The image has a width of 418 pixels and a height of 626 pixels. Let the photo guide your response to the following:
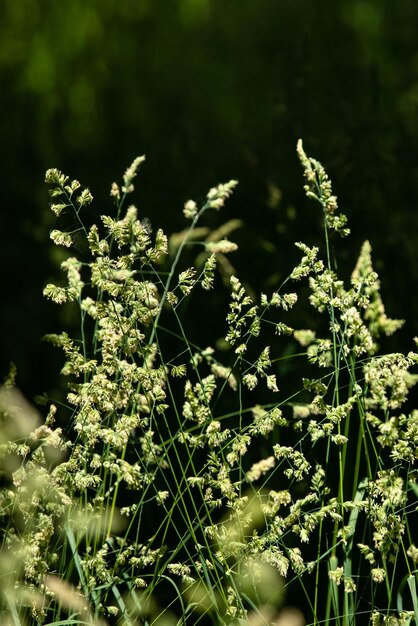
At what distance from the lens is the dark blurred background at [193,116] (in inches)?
108

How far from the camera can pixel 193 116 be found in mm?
3389

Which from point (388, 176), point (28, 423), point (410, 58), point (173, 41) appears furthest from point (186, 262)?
point (28, 423)

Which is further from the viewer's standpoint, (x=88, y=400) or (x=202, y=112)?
(x=202, y=112)

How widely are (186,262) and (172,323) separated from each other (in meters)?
0.30

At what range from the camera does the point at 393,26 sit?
11.2ft

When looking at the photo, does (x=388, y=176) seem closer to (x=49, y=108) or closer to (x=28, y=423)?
(x=49, y=108)

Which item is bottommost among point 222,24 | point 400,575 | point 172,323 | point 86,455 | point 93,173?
point 400,575

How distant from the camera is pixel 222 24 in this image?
346cm

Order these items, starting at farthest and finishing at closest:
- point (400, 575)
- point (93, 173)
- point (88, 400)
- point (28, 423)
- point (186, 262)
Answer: point (93, 173) < point (186, 262) < point (400, 575) < point (28, 423) < point (88, 400)

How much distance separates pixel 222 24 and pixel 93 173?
0.80 meters

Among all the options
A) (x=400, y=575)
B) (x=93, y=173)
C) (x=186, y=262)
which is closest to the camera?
(x=400, y=575)

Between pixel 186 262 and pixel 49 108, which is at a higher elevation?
pixel 49 108

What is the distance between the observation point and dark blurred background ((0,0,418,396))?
275 centimetres

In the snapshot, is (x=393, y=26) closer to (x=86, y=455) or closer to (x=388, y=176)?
(x=388, y=176)
